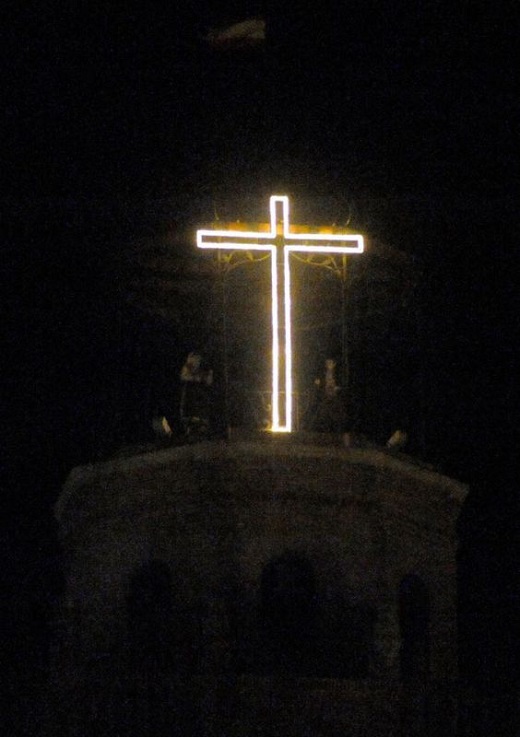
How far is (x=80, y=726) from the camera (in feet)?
70.0

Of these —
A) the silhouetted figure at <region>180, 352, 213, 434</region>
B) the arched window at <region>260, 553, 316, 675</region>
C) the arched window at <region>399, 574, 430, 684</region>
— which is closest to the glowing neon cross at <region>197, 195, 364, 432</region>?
the silhouetted figure at <region>180, 352, 213, 434</region>

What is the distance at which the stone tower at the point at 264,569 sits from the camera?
21812 mm

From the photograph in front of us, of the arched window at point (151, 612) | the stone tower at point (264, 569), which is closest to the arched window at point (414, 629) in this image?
the stone tower at point (264, 569)

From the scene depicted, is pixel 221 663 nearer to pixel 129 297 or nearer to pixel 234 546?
pixel 234 546

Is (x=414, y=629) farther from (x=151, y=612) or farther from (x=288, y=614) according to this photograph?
(x=151, y=612)

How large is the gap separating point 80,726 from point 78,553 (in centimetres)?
242

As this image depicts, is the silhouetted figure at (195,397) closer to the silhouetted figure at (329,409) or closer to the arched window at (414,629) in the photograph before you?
the silhouetted figure at (329,409)

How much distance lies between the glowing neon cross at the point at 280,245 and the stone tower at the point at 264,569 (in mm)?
1126

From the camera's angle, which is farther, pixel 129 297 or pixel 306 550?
pixel 129 297

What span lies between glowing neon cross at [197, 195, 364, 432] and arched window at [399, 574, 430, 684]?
2669mm

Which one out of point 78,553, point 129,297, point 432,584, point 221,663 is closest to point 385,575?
point 432,584

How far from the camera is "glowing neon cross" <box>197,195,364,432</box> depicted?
23.1 m

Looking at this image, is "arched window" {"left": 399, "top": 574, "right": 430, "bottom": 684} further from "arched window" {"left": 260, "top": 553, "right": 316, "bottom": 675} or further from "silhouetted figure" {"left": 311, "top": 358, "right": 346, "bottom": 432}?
"silhouetted figure" {"left": 311, "top": 358, "right": 346, "bottom": 432}

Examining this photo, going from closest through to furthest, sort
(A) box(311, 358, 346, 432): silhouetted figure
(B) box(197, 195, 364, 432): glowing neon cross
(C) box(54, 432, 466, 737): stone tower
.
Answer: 1. (C) box(54, 432, 466, 737): stone tower
2. (B) box(197, 195, 364, 432): glowing neon cross
3. (A) box(311, 358, 346, 432): silhouetted figure
